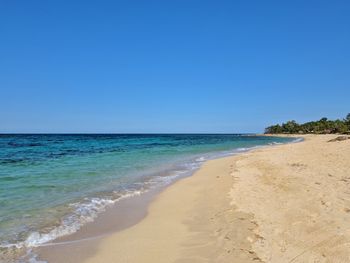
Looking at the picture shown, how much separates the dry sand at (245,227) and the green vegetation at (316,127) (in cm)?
7686

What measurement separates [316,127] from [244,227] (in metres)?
115

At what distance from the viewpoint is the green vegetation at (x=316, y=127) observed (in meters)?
81.9

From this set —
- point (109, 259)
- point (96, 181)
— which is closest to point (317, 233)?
point (109, 259)

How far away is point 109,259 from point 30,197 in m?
5.32

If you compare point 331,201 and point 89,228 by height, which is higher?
point 331,201

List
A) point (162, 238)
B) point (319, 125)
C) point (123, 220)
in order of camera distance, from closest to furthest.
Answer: point (162, 238), point (123, 220), point (319, 125)

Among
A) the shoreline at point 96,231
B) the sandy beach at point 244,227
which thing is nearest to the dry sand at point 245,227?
the sandy beach at point 244,227

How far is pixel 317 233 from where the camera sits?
5.22 meters

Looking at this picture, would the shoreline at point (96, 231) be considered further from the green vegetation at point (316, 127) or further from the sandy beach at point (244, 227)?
the green vegetation at point (316, 127)

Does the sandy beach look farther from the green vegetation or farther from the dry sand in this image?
the green vegetation

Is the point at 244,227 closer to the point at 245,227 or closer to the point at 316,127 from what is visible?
the point at 245,227

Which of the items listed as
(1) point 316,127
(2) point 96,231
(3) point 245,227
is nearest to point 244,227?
(3) point 245,227

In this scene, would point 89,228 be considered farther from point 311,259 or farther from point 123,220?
point 311,259

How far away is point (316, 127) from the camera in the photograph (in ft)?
360
